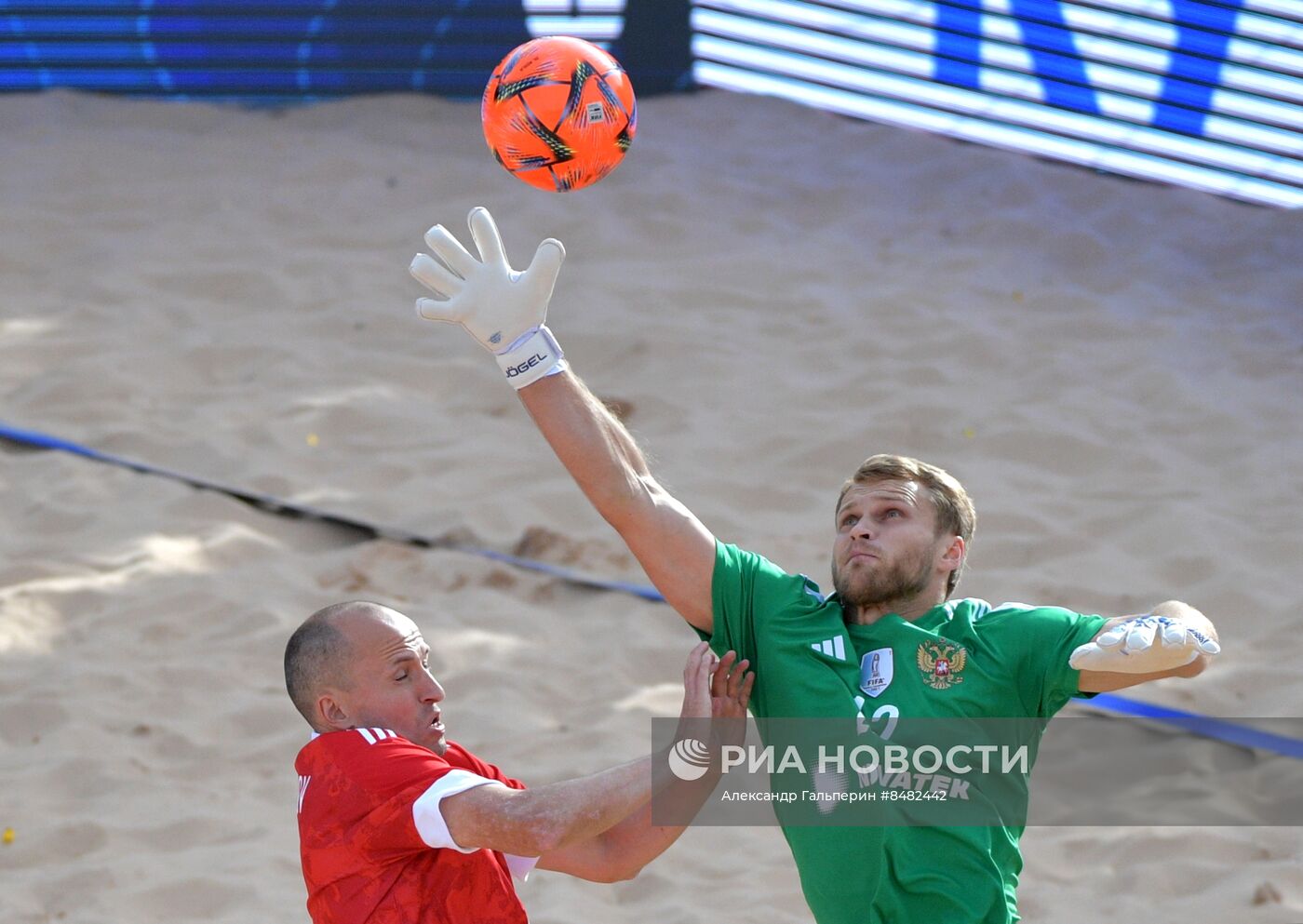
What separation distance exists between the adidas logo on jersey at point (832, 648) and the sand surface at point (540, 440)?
1401mm

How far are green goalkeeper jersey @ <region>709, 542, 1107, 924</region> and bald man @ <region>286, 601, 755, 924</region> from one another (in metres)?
0.13

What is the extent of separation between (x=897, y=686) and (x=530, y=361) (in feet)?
2.88

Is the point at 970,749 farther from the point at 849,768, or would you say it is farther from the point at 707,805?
the point at 707,805

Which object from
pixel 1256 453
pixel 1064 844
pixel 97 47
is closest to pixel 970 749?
pixel 1064 844

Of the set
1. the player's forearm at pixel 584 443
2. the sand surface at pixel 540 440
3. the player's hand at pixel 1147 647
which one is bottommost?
the sand surface at pixel 540 440

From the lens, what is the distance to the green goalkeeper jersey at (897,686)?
266cm

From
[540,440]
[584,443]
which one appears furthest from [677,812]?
[540,440]

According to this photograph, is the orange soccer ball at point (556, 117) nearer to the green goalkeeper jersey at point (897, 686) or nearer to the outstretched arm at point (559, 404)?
the outstretched arm at point (559, 404)

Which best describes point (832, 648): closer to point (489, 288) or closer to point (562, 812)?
point (562, 812)

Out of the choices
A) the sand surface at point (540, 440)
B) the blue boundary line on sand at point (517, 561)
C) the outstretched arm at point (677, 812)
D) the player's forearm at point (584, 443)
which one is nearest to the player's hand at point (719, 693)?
the outstretched arm at point (677, 812)

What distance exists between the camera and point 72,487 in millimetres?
5559

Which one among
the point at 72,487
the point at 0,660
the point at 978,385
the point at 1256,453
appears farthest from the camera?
the point at 978,385

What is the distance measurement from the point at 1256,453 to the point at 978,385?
1.09 meters

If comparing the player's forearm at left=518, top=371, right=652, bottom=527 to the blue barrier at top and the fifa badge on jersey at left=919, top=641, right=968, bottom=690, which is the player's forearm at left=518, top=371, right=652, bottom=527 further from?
the blue barrier at top
